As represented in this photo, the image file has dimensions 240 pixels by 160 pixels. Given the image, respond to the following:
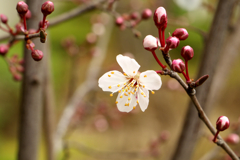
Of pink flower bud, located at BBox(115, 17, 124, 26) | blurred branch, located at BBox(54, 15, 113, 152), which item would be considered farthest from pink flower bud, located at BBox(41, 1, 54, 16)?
blurred branch, located at BBox(54, 15, 113, 152)

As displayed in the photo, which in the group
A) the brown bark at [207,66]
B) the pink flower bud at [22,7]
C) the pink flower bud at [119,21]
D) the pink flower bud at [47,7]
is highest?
the pink flower bud at [119,21]

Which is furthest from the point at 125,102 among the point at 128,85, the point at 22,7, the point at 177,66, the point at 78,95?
the point at 78,95

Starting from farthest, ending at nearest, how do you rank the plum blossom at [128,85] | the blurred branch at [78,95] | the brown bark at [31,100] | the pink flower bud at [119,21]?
the blurred branch at [78,95] → the pink flower bud at [119,21] → the brown bark at [31,100] → the plum blossom at [128,85]

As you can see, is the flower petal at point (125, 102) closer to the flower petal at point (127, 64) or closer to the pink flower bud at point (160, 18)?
the flower petal at point (127, 64)

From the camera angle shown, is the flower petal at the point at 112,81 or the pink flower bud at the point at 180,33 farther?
the flower petal at the point at 112,81

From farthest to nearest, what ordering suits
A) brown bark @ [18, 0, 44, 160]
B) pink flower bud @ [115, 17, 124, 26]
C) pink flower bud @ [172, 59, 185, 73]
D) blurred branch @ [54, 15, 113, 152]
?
1. blurred branch @ [54, 15, 113, 152]
2. pink flower bud @ [115, 17, 124, 26]
3. brown bark @ [18, 0, 44, 160]
4. pink flower bud @ [172, 59, 185, 73]

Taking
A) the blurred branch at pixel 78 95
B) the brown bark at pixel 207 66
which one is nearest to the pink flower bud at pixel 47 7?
the brown bark at pixel 207 66

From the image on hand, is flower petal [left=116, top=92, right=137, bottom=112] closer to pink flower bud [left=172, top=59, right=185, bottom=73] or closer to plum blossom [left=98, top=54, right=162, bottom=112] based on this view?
plum blossom [left=98, top=54, right=162, bottom=112]

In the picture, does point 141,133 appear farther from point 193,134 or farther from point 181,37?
point 181,37

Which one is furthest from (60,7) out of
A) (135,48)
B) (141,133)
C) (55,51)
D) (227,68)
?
(227,68)
